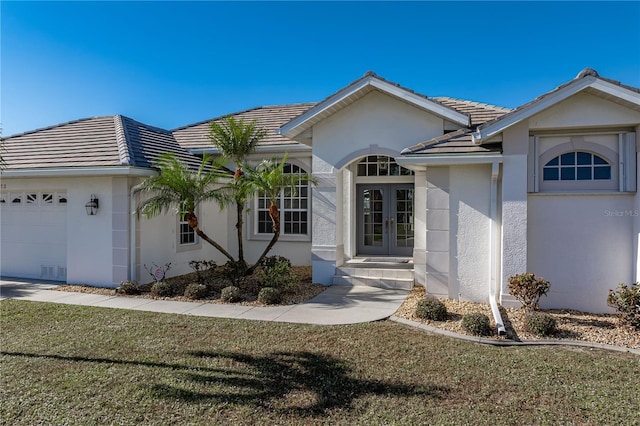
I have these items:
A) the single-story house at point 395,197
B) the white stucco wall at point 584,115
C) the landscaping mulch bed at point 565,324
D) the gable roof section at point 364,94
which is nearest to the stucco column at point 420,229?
the single-story house at point 395,197

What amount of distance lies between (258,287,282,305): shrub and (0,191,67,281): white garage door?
23.2 ft

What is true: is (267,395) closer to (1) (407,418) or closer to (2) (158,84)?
(1) (407,418)

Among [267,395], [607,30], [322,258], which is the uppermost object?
[607,30]

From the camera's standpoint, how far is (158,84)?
58.2 feet

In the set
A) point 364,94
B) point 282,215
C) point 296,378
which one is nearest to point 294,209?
point 282,215

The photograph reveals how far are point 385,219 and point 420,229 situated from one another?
2668 millimetres

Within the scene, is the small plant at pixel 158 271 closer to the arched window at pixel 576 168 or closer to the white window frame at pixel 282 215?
the white window frame at pixel 282 215

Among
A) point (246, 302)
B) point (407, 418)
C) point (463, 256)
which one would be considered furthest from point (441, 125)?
point (407, 418)

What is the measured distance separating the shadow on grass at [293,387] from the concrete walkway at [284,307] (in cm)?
230

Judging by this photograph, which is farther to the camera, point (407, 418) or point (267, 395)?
point (267, 395)

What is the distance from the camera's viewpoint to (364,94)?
11.4 meters

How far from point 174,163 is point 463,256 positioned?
785cm

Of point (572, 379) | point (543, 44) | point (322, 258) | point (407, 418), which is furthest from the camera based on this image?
point (543, 44)

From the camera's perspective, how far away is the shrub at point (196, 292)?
9.94 meters
